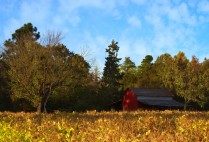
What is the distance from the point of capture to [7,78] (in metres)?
51.2

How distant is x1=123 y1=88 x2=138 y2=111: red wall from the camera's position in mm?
62438

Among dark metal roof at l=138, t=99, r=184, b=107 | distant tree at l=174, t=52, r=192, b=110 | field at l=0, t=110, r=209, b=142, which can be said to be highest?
distant tree at l=174, t=52, r=192, b=110

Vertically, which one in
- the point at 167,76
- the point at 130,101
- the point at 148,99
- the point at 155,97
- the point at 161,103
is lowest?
the point at 161,103

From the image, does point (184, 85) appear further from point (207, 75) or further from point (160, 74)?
point (160, 74)

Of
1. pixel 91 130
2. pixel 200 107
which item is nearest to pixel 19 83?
pixel 200 107

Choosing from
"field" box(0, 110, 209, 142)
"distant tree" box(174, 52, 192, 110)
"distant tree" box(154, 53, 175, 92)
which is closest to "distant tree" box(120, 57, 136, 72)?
"distant tree" box(154, 53, 175, 92)

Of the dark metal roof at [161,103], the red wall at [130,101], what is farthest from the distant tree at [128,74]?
the dark metal roof at [161,103]

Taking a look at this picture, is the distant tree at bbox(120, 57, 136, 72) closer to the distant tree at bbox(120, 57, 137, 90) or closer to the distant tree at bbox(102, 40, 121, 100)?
the distant tree at bbox(120, 57, 137, 90)

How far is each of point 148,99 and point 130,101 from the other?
342 cm

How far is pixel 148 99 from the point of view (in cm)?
6162

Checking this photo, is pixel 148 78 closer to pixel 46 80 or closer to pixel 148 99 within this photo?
pixel 148 99

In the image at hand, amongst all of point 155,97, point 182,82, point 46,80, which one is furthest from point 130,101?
point 46,80

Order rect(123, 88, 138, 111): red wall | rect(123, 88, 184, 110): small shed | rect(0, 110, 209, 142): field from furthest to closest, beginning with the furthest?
rect(123, 88, 138, 111): red wall < rect(123, 88, 184, 110): small shed < rect(0, 110, 209, 142): field

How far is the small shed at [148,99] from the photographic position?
59188 mm
